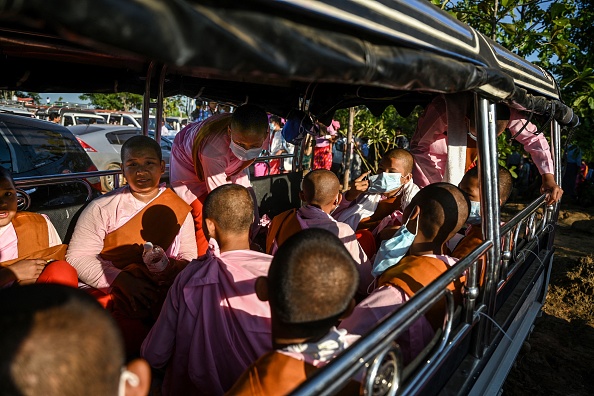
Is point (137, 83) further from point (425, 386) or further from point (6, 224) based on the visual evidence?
point (425, 386)

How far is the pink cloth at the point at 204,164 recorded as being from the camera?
3391mm

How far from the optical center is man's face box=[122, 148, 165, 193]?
2855mm

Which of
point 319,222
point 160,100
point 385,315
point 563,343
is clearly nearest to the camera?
point 385,315

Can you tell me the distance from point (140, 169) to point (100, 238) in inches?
19.5

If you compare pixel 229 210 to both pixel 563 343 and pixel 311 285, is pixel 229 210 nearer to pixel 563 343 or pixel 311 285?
pixel 311 285

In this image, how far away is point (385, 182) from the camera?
3.61 m

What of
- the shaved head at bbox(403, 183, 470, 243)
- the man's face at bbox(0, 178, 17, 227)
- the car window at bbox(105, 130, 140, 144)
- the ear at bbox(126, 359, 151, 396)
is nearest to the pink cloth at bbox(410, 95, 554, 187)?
Answer: the shaved head at bbox(403, 183, 470, 243)

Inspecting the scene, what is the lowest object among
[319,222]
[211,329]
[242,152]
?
[211,329]

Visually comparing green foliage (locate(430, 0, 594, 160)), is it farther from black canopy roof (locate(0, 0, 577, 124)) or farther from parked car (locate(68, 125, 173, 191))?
parked car (locate(68, 125, 173, 191))

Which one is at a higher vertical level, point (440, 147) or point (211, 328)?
point (440, 147)

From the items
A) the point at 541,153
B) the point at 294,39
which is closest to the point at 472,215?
the point at 541,153

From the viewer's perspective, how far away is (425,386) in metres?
1.67

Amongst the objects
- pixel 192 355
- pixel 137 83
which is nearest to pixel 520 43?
pixel 137 83

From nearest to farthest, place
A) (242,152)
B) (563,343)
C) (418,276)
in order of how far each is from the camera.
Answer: (418,276) < (242,152) < (563,343)
